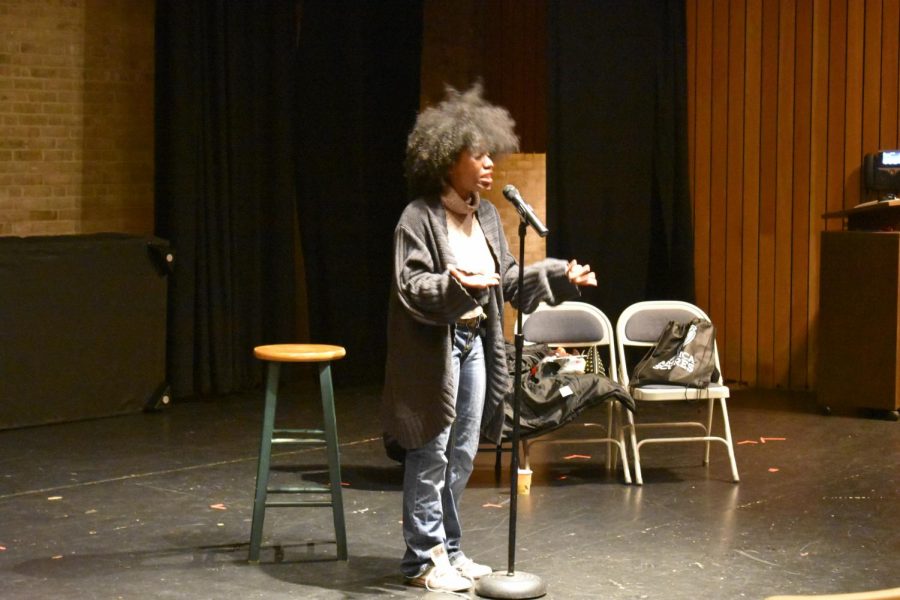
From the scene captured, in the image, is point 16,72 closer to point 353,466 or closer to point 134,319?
point 134,319

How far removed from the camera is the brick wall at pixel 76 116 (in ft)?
25.1

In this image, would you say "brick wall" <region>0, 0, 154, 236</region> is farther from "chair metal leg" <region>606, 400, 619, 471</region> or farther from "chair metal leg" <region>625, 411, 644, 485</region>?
"chair metal leg" <region>625, 411, 644, 485</region>

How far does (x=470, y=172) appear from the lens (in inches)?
165

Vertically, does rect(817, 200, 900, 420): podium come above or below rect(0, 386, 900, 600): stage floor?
above

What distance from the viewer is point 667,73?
8.51 meters

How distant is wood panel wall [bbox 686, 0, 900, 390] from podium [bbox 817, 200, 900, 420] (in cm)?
63

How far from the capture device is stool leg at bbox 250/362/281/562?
15.1 feet

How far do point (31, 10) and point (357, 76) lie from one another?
214cm

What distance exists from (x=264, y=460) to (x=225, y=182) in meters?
3.97

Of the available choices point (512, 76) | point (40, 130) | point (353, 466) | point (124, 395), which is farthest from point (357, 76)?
point (353, 466)

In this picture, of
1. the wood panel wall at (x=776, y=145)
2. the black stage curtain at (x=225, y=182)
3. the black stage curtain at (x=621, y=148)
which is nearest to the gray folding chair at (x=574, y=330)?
the black stage curtain at (x=621, y=148)

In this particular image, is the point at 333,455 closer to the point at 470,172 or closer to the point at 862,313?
the point at 470,172

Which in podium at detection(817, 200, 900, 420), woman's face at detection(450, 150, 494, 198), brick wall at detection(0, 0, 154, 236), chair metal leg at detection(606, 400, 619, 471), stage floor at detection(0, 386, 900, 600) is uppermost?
brick wall at detection(0, 0, 154, 236)

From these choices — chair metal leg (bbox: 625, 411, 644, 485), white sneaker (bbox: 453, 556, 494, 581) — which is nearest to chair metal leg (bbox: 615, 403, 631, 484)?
chair metal leg (bbox: 625, 411, 644, 485)
